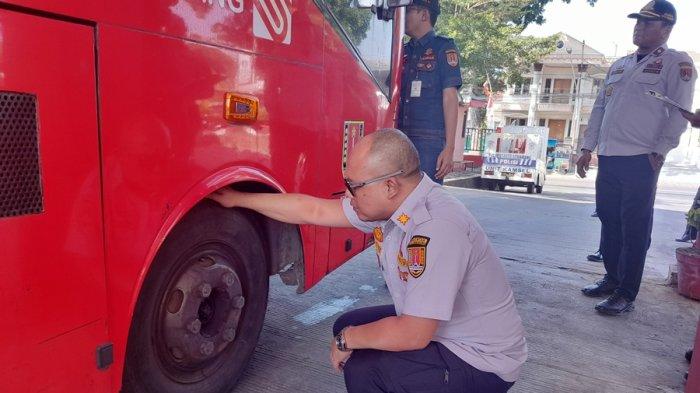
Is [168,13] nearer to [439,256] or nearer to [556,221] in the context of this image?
[439,256]

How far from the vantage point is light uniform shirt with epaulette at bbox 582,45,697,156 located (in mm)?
3264

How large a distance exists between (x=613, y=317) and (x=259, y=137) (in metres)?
2.96

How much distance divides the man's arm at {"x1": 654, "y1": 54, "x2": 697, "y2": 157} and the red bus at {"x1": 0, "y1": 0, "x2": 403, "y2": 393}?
235cm

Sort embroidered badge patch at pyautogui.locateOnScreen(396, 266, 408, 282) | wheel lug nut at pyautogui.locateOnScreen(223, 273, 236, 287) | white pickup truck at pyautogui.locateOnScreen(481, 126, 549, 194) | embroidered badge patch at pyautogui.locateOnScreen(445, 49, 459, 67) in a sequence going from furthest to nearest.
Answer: white pickup truck at pyautogui.locateOnScreen(481, 126, 549, 194) < embroidered badge patch at pyautogui.locateOnScreen(445, 49, 459, 67) < wheel lug nut at pyautogui.locateOnScreen(223, 273, 236, 287) < embroidered badge patch at pyautogui.locateOnScreen(396, 266, 408, 282)

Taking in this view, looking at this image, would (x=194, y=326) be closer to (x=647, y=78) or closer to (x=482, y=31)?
(x=647, y=78)

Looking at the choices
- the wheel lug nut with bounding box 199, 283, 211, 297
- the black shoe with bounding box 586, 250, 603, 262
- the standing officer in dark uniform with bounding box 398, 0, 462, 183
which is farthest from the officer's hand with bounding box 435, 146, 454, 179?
the black shoe with bounding box 586, 250, 603, 262

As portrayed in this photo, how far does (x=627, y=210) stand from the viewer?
3.41 m

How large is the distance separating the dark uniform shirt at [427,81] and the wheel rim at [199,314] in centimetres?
207

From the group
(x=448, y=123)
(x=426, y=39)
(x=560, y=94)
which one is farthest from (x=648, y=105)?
(x=560, y=94)

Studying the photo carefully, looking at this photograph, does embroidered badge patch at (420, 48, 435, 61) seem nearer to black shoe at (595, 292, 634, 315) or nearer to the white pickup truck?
black shoe at (595, 292, 634, 315)

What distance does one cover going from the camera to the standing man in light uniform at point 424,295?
1.45 m

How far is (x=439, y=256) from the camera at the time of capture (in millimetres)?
1432

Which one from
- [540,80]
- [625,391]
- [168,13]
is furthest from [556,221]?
[540,80]

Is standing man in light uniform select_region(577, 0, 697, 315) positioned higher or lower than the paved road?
higher
